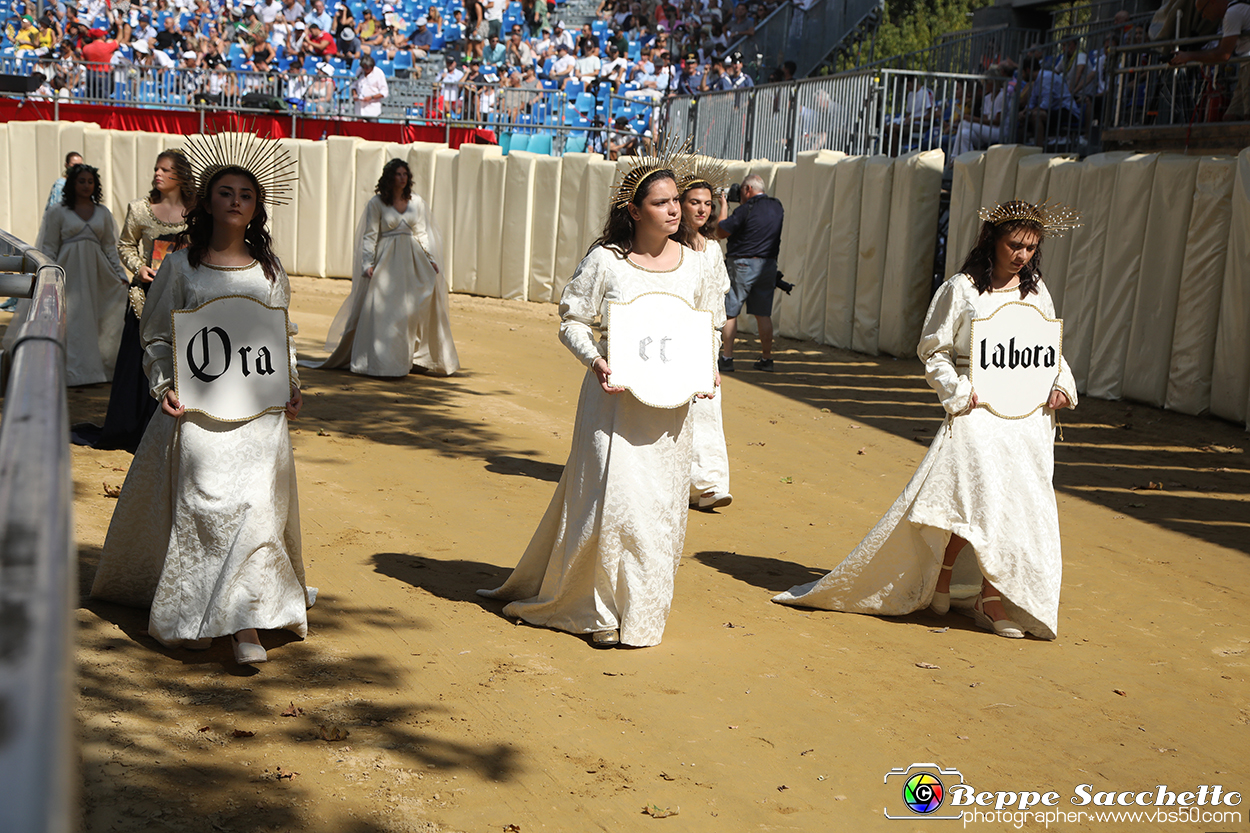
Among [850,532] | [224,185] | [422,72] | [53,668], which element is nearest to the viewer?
[53,668]

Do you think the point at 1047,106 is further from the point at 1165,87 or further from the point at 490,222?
the point at 490,222

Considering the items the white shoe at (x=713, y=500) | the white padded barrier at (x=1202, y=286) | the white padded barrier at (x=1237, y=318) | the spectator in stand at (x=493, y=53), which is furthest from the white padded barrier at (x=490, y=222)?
the white shoe at (x=713, y=500)

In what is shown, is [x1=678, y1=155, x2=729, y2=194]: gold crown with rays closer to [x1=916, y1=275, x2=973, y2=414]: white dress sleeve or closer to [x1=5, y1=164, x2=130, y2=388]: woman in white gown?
[x1=916, y1=275, x2=973, y2=414]: white dress sleeve

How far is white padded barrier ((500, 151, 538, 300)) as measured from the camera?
64.5ft

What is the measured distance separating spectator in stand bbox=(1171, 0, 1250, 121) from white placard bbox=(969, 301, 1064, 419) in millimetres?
8763

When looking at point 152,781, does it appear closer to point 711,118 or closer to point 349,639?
point 349,639

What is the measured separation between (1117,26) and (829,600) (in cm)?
1333

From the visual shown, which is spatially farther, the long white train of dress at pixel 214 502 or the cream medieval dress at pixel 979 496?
the cream medieval dress at pixel 979 496

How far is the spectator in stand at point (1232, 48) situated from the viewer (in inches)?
511

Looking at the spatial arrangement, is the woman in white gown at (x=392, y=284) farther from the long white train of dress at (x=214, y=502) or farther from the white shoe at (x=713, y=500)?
the long white train of dress at (x=214, y=502)

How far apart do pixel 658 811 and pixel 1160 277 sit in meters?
10.2

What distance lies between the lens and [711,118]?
21.8 m

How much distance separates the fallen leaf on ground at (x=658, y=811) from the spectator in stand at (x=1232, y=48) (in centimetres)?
1188

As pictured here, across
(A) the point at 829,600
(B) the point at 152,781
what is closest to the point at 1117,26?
(A) the point at 829,600
